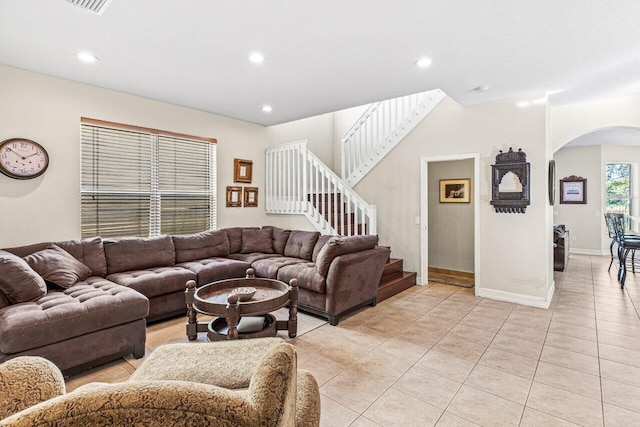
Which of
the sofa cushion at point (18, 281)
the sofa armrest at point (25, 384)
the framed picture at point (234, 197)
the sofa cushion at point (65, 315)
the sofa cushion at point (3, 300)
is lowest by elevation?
the sofa cushion at point (65, 315)

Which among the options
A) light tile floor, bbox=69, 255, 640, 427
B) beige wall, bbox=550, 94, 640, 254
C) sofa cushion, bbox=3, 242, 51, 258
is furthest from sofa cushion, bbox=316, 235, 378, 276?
beige wall, bbox=550, 94, 640, 254

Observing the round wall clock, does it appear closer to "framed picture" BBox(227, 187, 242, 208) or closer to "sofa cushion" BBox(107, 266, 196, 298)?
"sofa cushion" BBox(107, 266, 196, 298)

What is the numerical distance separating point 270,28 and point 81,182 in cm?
300

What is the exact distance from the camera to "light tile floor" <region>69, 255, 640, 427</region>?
2.06m

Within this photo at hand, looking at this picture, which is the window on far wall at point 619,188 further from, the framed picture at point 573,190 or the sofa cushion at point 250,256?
the sofa cushion at point 250,256

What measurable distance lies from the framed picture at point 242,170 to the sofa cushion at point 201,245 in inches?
42.4

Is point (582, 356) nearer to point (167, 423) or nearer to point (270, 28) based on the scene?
point (167, 423)

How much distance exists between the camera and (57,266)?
123 inches

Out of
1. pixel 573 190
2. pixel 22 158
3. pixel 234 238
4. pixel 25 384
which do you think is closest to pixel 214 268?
pixel 234 238

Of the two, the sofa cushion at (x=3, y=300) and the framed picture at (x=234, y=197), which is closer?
the sofa cushion at (x=3, y=300)

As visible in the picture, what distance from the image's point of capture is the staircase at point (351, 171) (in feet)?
16.5

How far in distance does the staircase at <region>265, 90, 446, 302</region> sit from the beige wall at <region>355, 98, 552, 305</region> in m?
0.28

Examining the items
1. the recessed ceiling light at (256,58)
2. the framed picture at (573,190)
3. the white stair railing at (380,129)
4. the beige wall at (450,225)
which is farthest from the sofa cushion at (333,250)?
the framed picture at (573,190)

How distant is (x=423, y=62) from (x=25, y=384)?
3.51m
